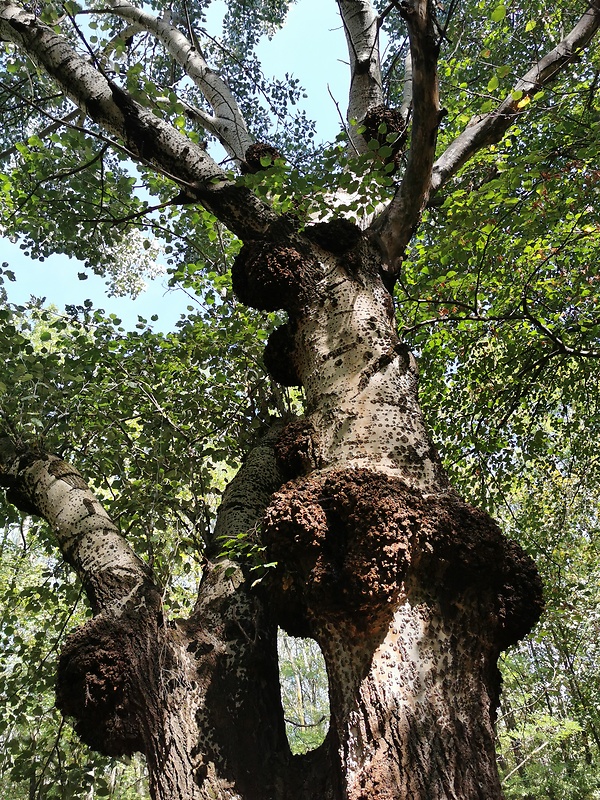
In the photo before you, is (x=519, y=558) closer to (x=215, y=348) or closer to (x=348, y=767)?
(x=348, y=767)

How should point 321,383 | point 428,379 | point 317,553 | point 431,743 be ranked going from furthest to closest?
point 428,379 → point 321,383 → point 317,553 → point 431,743

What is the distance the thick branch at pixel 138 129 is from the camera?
3.03m

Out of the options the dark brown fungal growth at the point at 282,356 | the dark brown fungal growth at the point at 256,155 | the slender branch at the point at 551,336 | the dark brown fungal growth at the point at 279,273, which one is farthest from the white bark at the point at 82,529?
the slender branch at the point at 551,336

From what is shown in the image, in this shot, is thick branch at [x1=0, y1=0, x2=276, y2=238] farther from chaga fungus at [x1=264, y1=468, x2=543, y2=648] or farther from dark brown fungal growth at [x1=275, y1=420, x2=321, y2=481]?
chaga fungus at [x1=264, y1=468, x2=543, y2=648]

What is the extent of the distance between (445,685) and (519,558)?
58cm

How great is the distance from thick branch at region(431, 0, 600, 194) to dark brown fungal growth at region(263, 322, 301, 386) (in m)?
1.49

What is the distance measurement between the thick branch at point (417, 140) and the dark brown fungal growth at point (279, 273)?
49cm

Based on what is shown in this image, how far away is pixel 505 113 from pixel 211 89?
2718 millimetres

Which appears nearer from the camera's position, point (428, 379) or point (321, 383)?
point (321, 383)

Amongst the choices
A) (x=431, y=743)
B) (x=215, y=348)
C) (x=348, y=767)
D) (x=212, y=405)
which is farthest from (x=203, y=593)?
(x=215, y=348)

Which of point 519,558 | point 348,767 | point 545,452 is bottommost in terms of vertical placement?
point 348,767

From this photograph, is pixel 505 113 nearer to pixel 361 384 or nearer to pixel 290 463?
pixel 361 384

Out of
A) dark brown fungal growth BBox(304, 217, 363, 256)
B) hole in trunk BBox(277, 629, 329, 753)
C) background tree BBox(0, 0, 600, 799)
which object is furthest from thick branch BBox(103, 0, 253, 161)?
hole in trunk BBox(277, 629, 329, 753)

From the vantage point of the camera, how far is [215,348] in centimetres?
484
